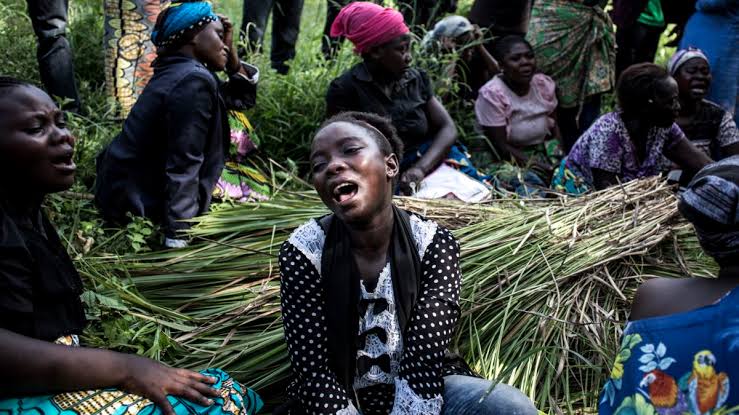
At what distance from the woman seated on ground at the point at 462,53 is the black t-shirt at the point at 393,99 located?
733mm

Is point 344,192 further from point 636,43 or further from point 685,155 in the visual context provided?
point 636,43

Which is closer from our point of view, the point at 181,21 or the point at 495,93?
the point at 181,21

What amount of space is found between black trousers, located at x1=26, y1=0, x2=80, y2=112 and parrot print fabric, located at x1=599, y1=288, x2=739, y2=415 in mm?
3573

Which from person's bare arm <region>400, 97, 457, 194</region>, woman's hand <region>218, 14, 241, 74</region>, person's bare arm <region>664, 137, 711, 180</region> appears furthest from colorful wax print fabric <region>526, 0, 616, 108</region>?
woman's hand <region>218, 14, 241, 74</region>

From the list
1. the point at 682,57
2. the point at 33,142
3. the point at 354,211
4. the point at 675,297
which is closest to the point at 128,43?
the point at 33,142

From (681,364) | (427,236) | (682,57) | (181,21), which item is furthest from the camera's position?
(682,57)

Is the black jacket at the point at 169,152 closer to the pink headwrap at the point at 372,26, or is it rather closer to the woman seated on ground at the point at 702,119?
the pink headwrap at the point at 372,26

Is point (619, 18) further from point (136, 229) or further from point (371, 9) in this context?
point (136, 229)

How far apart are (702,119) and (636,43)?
1462 millimetres

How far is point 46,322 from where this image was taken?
6.80 ft

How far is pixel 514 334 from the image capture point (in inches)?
106

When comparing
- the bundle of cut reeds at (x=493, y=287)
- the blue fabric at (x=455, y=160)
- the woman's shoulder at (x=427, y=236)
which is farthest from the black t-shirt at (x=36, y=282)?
the blue fabric at (x=455, y=160)

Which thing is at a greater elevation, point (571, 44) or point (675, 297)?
point (675, 297)

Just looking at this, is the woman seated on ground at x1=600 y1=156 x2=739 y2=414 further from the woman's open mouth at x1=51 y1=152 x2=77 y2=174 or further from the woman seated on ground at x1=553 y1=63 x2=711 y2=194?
the woman seated on ground at x1=553 y1=63 x2=711 y2=194
